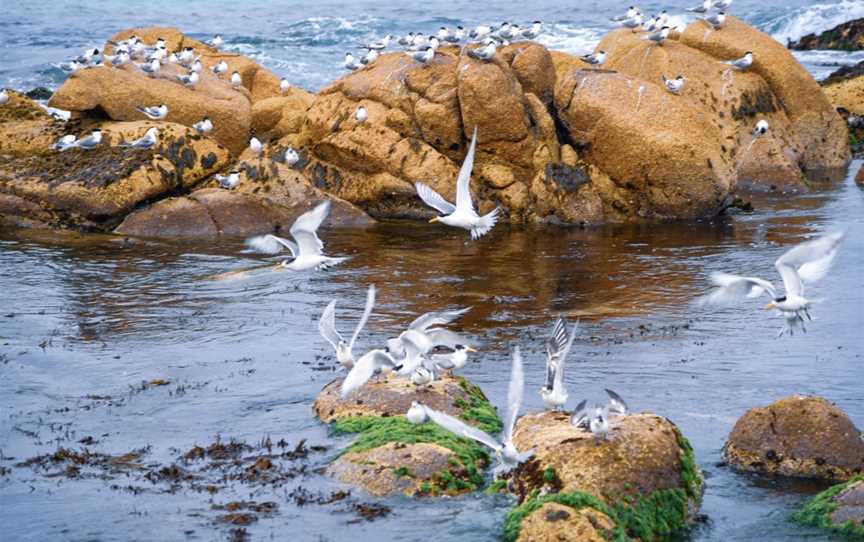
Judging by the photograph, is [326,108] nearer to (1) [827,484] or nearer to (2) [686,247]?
(2) [686,247]

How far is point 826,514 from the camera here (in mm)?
9594

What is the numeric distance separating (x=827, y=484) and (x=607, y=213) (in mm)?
12623

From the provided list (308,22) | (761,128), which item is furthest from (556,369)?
(308,22)

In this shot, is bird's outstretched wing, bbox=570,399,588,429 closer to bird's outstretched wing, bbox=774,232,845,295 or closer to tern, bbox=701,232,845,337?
tern, bbox=701,232,845,337

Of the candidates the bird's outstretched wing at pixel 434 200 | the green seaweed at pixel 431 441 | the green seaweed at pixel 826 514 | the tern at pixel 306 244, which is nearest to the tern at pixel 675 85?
the bird's outstretched wing at pixel 434 200

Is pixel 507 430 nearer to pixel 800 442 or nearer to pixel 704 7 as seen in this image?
pixel 800 442

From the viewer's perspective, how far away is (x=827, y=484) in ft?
34.2

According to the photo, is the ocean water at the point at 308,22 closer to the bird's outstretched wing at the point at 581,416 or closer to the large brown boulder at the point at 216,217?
the large brown boulder at the point at 216,217

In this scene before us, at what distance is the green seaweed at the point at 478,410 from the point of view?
11486mm

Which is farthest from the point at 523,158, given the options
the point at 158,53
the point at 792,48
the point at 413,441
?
the point at 792,48

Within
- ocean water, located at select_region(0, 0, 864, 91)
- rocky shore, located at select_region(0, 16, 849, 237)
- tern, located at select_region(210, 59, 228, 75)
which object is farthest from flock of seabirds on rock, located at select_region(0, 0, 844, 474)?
ocean water, located at select_region(0, 0, 864, 91)

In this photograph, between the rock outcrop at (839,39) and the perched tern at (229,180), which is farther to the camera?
the rock outcrop at (839,39)

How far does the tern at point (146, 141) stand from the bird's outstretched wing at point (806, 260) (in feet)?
43.8

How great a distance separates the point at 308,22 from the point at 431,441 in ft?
154
